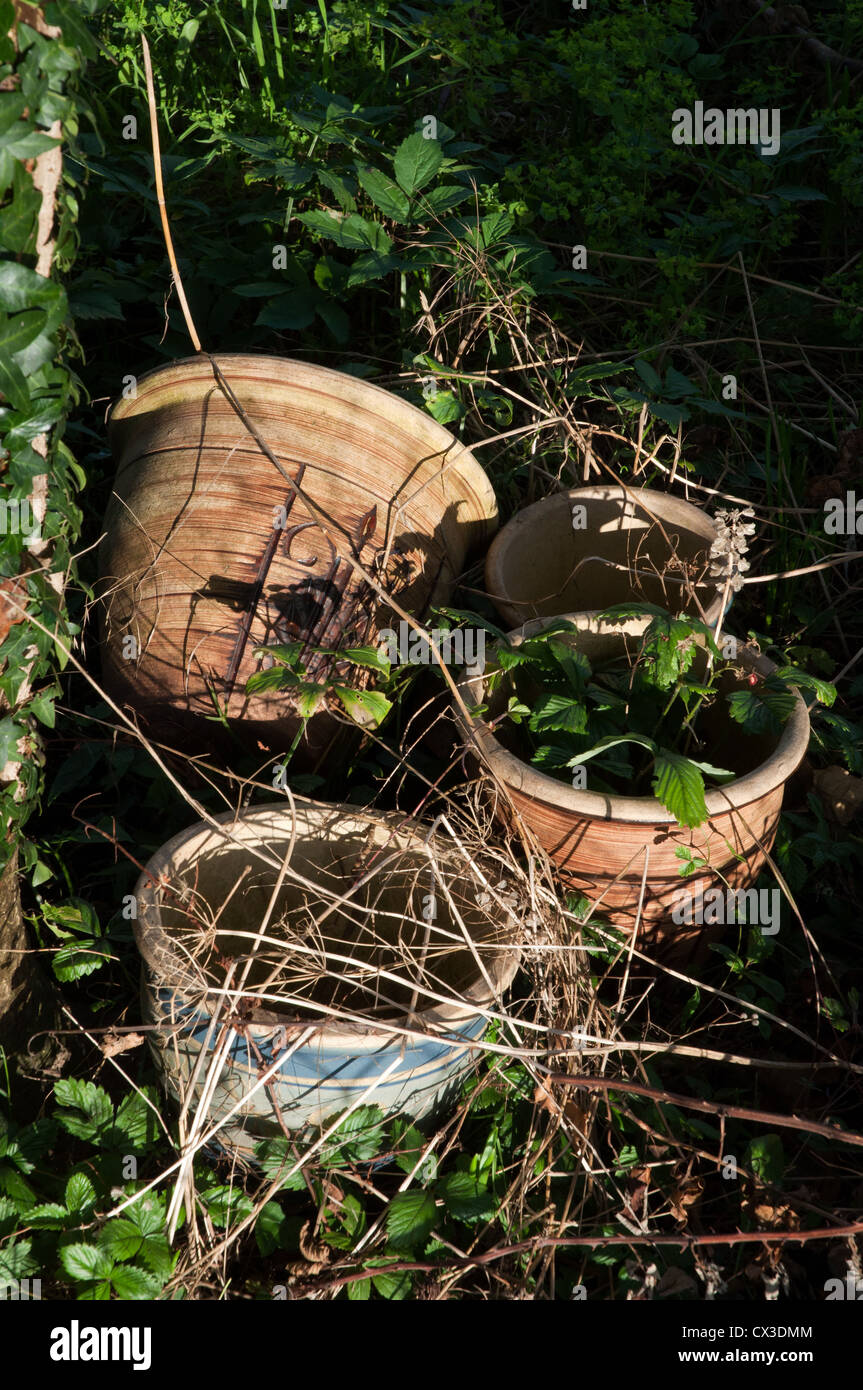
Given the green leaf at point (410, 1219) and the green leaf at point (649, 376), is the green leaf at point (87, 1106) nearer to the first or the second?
the green leaf at point (410, 1219)

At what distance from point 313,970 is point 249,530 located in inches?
33.7

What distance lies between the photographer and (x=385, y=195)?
2609mm

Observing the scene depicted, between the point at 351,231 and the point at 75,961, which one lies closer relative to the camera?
the point at 75,961

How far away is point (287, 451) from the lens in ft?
6.98

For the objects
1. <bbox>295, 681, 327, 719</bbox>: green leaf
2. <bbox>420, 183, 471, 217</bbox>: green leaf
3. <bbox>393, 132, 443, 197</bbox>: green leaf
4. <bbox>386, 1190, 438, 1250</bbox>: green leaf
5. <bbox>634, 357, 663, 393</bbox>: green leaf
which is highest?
<bbox>393, 132, 443, 197</bbox>: green leaf

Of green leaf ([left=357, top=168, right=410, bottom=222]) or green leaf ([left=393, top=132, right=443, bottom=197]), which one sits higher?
green leaf ([left=393, top=132, right=443, bottom=197])

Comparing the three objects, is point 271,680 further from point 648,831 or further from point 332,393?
point 648,831

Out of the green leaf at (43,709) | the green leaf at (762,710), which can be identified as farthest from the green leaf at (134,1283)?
the green leaf at (762,710)

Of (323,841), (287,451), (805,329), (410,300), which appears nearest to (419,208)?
(410,300)

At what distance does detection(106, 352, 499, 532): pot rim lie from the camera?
6.98 ft

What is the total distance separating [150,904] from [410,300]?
1833 millimetres

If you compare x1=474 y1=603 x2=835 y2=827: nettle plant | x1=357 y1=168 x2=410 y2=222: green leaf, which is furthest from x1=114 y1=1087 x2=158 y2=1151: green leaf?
x1=357 y1=168 x2=410 y2=222: green leaf

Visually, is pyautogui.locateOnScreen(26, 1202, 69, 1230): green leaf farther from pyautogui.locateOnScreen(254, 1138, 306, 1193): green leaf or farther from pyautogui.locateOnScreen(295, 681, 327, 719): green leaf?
pyautogui.locateOnScreen(295, 681, 327, 719): green leaf

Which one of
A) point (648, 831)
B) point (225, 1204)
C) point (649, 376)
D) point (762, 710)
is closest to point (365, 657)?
point (648, 831)
